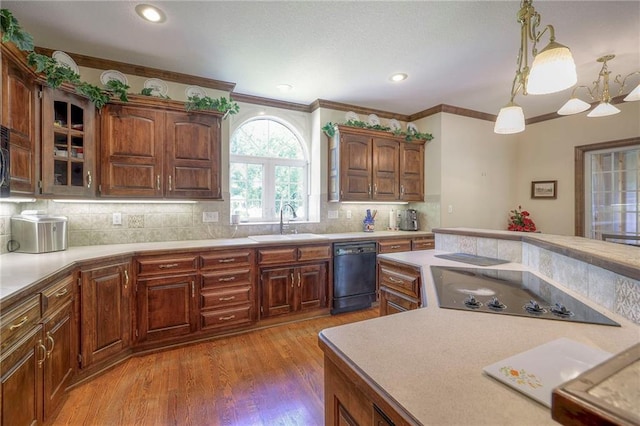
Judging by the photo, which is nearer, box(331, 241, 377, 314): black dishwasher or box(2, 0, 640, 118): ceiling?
box(2, 0, 640, 118): ceiling

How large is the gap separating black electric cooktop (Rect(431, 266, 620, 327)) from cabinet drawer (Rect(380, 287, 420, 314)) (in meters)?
0.29

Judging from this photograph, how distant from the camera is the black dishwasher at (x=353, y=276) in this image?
347 cm

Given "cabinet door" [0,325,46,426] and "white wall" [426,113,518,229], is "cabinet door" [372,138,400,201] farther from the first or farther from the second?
"cabinet door" [0,325,46,426]

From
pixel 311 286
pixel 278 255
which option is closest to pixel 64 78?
pixel 278 255

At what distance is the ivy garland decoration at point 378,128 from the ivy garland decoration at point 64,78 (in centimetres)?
128

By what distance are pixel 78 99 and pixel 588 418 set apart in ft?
11.1

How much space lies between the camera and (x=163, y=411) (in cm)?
187

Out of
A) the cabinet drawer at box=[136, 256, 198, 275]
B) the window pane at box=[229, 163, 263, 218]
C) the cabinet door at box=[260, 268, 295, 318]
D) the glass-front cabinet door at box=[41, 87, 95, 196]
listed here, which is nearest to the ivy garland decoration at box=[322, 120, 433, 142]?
the window pane at box=[229, 163, 263, 218]

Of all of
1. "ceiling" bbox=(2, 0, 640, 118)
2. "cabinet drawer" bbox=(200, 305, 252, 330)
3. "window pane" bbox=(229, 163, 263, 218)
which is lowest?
"cabinet drawer" bbox=(200, 305, 252, 330)

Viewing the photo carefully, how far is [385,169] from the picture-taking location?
13.7 feet

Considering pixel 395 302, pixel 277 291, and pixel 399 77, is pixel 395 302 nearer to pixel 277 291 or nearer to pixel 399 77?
pixel 277 291

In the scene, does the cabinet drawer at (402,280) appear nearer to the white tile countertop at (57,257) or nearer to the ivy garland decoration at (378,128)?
the white tile countertop at (57,257)

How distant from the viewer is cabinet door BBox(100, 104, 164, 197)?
104 inches

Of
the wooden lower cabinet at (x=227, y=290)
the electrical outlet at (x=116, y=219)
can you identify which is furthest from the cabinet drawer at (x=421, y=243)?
the electrical outlet at (x=116, y=219)
